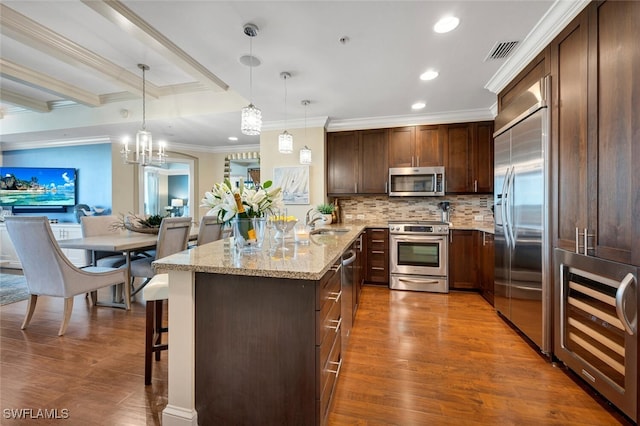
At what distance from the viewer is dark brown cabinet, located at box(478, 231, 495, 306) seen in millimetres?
3150

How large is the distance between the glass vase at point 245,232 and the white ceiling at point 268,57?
142 centimetres

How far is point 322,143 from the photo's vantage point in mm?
4156

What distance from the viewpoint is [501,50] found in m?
2.26

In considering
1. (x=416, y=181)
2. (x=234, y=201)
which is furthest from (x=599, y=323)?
(x=416, y=181)

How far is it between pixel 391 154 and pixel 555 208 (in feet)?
7.87

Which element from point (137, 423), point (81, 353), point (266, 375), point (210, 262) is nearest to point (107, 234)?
point (81, 353)

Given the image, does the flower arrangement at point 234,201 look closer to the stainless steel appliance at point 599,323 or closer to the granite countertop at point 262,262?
the granite countertop at point 262,262

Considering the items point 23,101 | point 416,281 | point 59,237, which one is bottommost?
point 416,281

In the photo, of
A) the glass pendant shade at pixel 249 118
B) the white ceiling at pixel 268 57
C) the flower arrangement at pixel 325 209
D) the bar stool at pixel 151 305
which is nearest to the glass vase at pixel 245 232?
the bar stool at pixel 151 305

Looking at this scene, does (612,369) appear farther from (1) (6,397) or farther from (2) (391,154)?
(1) (6,397)

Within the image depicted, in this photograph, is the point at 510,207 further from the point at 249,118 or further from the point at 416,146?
the point at 249,118

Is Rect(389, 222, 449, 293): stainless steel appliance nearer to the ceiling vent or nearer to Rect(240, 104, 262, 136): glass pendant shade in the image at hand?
the ceiling vent

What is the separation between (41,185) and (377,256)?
6.60 metres

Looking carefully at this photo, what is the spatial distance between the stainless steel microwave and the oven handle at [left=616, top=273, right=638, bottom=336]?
260cm
